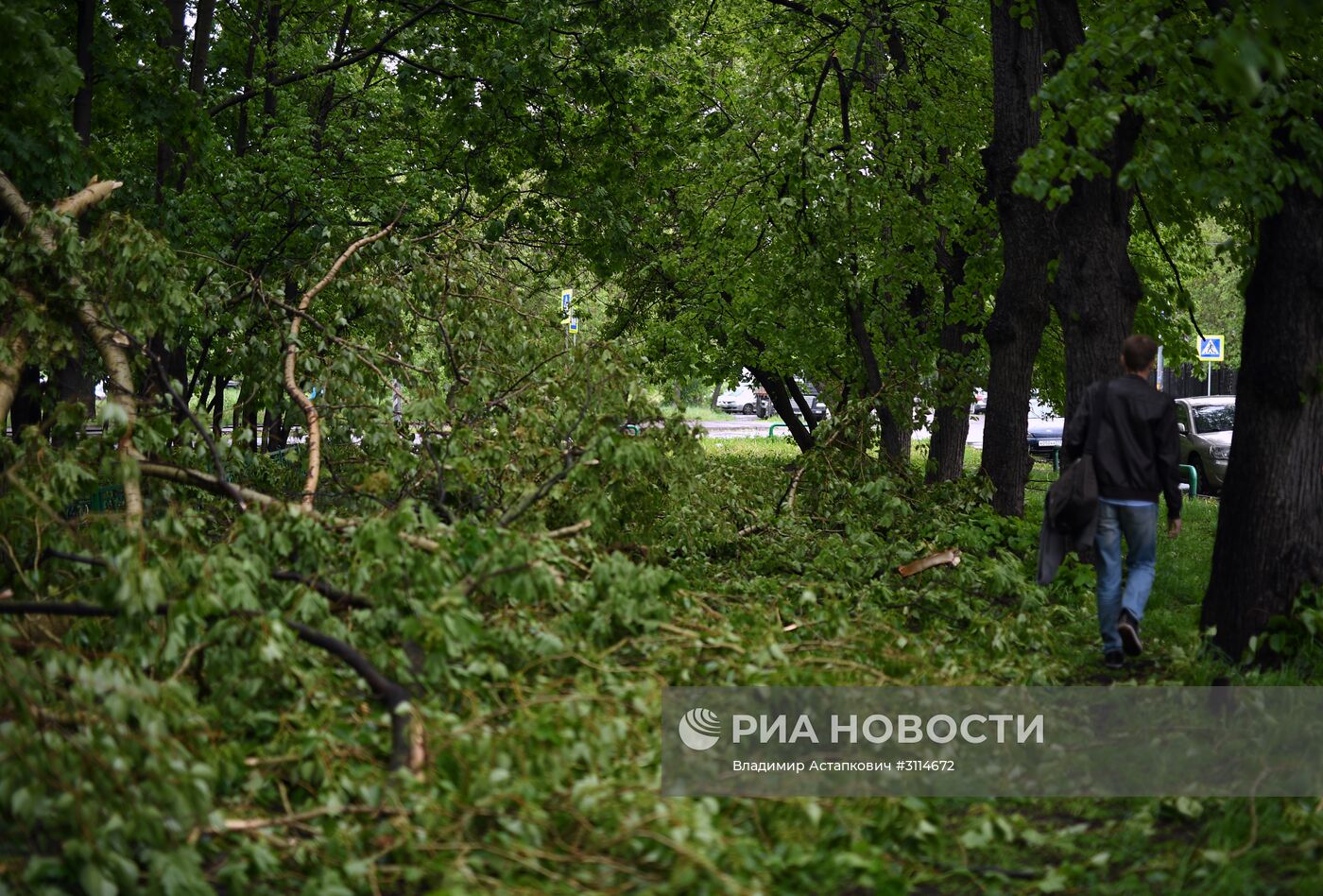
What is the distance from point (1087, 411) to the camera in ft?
23.4

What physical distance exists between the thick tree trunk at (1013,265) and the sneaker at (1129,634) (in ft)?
14.3

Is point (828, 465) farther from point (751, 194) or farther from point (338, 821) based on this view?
point (338, 821)

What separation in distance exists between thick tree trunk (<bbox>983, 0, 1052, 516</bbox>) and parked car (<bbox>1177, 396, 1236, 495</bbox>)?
30.2 ft

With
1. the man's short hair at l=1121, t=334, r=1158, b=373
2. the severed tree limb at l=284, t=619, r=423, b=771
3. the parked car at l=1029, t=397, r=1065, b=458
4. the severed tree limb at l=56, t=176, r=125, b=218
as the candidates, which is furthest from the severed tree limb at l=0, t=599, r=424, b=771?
the parked car at l=1029, t=397, r=1065, b=458

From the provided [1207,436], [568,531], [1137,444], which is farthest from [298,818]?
[1207,436]

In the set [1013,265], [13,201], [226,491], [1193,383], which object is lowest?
[226,491]

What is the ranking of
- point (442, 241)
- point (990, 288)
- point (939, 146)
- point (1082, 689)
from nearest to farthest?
point (1082, 689), point (442, 241), point (990, 288), point (939, 146)

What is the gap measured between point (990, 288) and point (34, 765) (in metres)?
11.8

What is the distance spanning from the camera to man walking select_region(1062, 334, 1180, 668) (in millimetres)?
6957

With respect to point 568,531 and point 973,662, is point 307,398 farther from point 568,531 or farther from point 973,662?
point 973,662

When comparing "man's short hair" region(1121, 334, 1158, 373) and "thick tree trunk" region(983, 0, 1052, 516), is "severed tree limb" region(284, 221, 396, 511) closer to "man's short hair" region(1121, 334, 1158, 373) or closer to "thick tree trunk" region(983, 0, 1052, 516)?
"man's short hair" region(1121, 334, 1158, 373)

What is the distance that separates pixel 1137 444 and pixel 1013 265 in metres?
4.26

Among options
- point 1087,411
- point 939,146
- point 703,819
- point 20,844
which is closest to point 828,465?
point 1087,411

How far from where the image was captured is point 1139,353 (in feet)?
23.0
